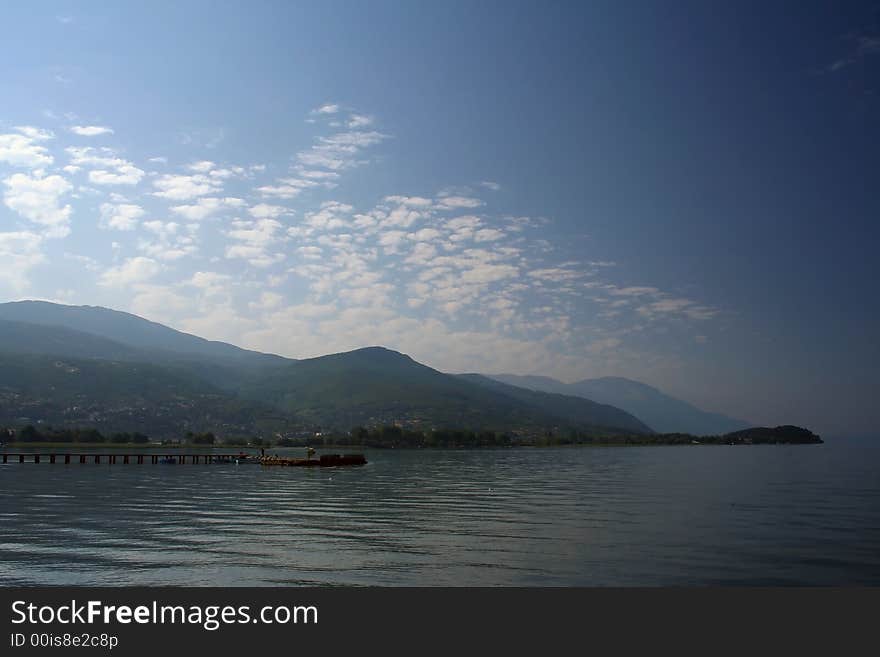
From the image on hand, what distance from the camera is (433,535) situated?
59000 millimetres

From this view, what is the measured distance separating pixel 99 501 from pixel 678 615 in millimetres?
76845

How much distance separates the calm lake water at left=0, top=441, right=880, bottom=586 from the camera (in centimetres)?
4316

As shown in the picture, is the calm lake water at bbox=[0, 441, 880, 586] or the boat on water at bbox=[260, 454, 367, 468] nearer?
the calm lake water at bbox=[0, 441, 880, 586]

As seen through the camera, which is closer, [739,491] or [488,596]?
[488,596]

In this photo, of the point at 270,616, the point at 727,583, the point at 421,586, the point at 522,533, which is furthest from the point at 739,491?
the point at 270,616

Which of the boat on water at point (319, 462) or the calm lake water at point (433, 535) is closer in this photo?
the calm lake water at point (433, 535)

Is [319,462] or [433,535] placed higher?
[433,535]

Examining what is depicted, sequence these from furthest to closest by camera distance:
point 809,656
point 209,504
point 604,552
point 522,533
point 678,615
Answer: point 209,504 < point 522,533 < point 604,552 < point 678,615 < point 809,656

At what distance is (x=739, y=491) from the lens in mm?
112438

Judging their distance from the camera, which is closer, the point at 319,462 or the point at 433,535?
the point at 433,535

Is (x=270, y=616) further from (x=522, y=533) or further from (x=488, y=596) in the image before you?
(x=522, y=533)

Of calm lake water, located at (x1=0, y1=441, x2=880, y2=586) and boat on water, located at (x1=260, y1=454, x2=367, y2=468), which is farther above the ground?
calm lake water, located at (x1=0, y1=441, x2=880, y2=586)

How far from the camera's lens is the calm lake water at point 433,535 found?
43156 millimetres

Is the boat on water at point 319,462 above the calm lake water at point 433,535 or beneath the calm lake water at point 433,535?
beneath
